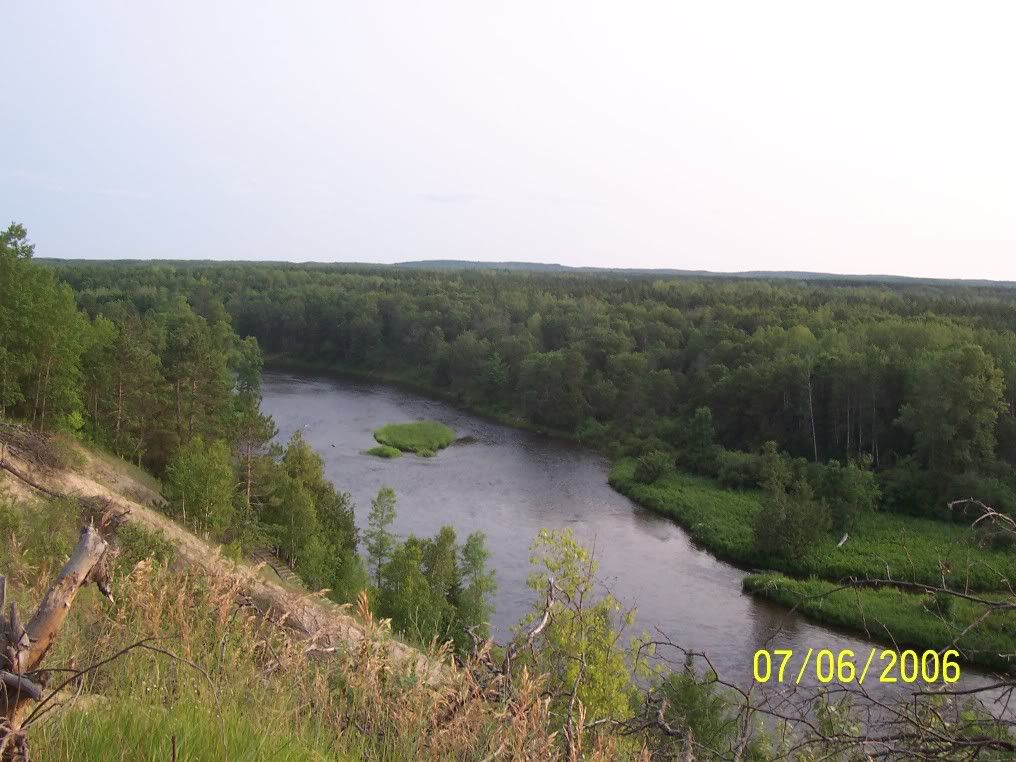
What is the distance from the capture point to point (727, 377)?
1716 inches

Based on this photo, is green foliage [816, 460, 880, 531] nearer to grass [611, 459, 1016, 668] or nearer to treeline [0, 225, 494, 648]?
grass [611, 459, 1016, 668]

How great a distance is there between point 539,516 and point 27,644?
27.3m

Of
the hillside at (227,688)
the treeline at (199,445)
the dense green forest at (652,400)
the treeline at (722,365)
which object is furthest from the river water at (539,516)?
the hillside at (227,688)

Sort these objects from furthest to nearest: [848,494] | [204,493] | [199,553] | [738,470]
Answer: [738,470] < [848,494] < [204,493] < [199,553]

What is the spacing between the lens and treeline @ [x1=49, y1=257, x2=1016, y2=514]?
3256 cm

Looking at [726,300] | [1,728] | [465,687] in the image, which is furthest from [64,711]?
[726,300]

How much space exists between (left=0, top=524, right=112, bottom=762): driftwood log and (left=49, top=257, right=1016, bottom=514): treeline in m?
33.2

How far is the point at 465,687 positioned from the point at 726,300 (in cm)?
7300

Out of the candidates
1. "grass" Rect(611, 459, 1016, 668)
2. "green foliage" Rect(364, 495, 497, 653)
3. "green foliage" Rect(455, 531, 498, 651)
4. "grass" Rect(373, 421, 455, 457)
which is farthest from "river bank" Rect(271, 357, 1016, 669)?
"grass" Rect(373, 421, 455, 457)

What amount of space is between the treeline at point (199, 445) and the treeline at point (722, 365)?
66.3ft

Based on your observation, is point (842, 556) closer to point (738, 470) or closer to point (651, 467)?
point (738, 470)

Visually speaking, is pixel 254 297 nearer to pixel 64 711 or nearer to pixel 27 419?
pixel 27 419

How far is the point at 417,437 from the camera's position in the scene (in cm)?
4050

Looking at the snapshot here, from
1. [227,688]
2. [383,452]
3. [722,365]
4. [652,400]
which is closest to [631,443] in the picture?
[652,400]
